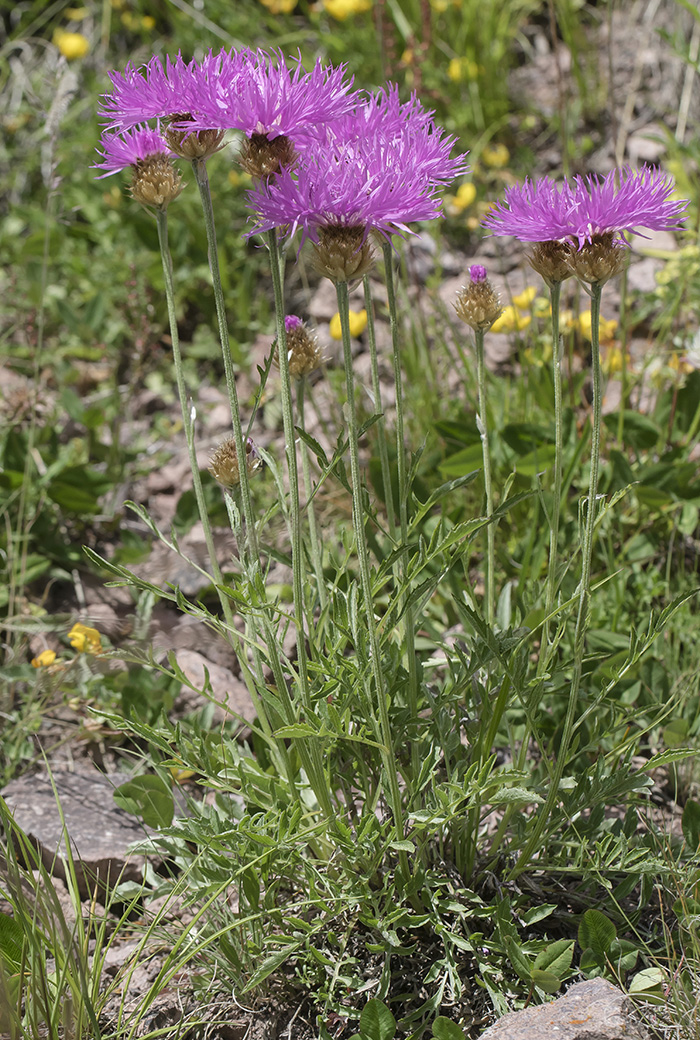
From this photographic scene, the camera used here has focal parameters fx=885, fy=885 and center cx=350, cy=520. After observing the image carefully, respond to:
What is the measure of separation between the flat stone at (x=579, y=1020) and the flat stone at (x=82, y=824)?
0.72 metres

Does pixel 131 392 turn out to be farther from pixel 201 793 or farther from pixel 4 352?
pixel 201 793

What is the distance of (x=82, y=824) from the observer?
1.74 metres

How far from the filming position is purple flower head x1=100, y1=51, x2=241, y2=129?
3.39ft

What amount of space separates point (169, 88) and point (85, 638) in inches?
48.0

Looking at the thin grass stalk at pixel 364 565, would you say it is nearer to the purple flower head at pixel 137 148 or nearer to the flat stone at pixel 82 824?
the purple flower head at pixel 137 148

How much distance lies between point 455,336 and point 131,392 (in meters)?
1.15

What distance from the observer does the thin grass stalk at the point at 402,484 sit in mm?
1107

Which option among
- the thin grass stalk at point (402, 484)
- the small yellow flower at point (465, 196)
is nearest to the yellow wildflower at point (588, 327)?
the small yellow flower at point (465, 196)

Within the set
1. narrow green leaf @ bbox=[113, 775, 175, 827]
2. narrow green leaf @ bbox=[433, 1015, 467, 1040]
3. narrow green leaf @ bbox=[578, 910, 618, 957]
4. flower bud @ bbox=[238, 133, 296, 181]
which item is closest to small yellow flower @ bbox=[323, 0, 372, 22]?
flower bud @ bbox=[238, 133, 296, 181]

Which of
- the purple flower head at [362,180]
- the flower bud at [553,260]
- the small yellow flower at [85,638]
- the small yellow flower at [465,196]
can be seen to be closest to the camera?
the purple flower head at [362,180]

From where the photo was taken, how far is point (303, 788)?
146 cm

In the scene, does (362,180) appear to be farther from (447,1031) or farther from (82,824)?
(82,824)

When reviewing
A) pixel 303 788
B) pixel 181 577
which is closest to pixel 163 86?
pixel 303 788

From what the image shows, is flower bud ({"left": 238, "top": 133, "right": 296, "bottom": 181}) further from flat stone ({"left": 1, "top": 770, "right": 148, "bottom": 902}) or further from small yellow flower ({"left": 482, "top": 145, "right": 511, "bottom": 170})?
small yellow flower ({"left": 482, "top": 145, "right": 511, "bottom": 170})
